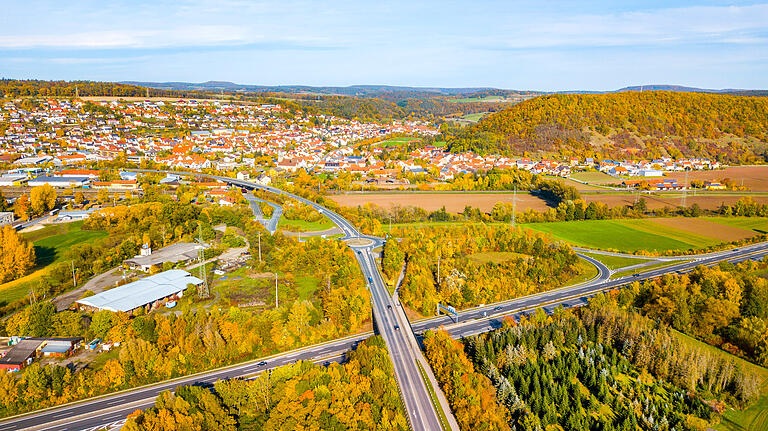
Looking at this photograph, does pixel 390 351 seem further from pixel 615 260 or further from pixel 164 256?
pixel 615 260

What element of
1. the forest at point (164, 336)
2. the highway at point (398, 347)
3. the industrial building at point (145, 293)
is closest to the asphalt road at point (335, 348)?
the highway at point (398, 347)

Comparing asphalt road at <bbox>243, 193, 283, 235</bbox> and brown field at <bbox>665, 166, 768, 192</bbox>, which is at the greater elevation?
brown field at <bbox>665, 166, 768, 192</bbox>

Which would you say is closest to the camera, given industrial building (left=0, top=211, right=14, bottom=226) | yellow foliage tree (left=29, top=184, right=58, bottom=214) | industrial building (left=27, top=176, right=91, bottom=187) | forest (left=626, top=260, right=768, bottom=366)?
forest (left=626, top=260, right=768, bottom=366)

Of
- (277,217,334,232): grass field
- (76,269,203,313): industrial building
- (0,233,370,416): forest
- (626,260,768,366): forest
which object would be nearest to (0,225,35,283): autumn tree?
(76,269,203,313): industrial building

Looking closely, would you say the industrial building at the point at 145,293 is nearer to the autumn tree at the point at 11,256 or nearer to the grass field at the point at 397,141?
the autumn tree at the point at 11,256

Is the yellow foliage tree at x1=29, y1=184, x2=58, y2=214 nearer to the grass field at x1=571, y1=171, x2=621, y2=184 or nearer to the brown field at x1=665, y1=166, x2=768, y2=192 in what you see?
the grass field at x1=571, y1=171, x2=621, y2=184

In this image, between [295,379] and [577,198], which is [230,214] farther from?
[577,198]

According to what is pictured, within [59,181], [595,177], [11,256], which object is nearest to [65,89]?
[59,181]

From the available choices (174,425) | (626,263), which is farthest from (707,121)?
(174,425)
